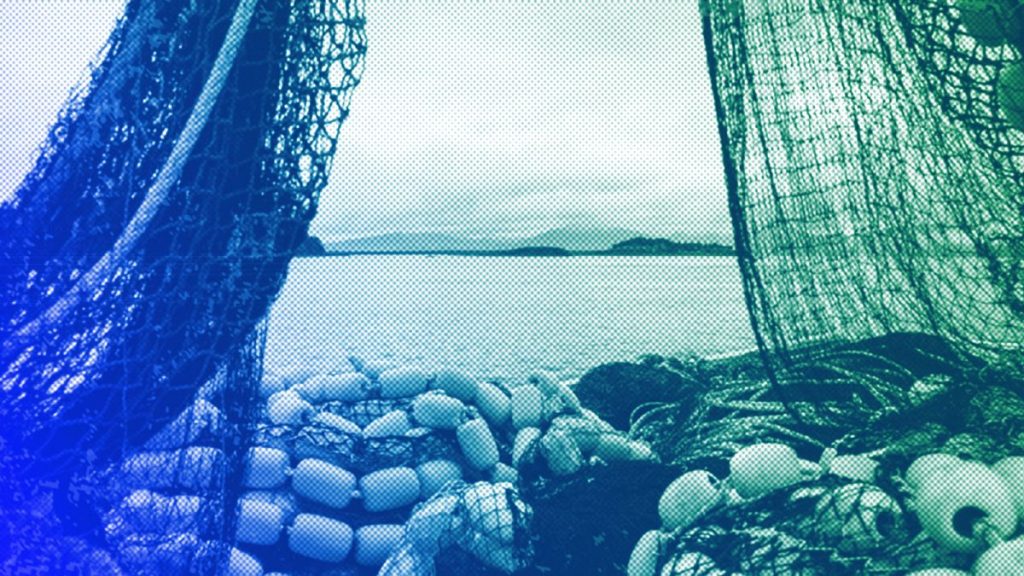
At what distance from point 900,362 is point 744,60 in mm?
1861

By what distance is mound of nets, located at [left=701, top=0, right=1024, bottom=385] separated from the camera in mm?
2885

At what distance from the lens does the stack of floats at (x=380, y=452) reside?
3658 millimetres

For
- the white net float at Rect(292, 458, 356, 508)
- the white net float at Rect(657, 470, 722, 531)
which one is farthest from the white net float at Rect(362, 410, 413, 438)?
the white net float at Rect(657, 470, 722, 531)

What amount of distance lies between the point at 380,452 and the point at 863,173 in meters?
Result: 2.49

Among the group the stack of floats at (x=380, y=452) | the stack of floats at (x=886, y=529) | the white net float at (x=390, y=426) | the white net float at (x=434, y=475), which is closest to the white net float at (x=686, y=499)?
the stack of floats at (x=886, y=529)

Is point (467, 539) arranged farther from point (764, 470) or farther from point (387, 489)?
point (764, 470)

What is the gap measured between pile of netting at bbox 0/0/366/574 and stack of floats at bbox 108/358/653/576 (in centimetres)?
42

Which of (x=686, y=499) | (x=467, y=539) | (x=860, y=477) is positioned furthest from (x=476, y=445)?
(x=860, y=477)

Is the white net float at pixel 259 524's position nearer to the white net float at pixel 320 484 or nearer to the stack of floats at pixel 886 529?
the white net float at pixel 320 484

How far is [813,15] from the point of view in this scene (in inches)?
115

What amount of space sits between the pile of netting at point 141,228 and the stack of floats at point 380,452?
16.5 inches

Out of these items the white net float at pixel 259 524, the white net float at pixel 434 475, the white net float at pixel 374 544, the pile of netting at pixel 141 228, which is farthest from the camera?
the white net float at pixel 434 475

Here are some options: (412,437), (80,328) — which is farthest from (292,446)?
(80,328)

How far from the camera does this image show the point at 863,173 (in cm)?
308
